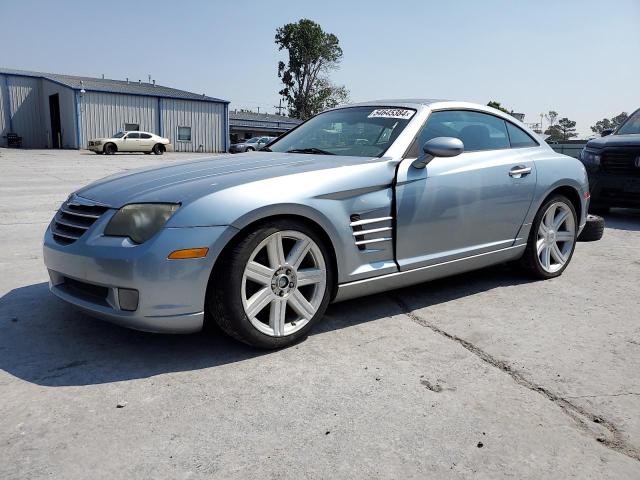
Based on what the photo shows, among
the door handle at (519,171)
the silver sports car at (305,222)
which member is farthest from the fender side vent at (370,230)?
the door handle at (519,171)

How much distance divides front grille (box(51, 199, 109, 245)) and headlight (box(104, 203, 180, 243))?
0.15 meters

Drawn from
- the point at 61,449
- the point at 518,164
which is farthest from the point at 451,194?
the point at 61,449

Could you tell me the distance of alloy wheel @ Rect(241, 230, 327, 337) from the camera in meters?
2.84

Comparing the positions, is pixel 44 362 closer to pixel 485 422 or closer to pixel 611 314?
pixel 485 422

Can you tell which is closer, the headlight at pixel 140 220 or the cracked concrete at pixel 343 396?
the cracked concrete at pixel 343 396

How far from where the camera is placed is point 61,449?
2.02 m

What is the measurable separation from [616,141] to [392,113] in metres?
5.36

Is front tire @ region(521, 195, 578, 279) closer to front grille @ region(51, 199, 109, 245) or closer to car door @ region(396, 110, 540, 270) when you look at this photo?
car door @ region(396, 110, 540, 270)

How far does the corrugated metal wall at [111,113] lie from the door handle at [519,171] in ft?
117

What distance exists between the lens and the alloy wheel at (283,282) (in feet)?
9.33

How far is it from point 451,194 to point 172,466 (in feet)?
8.12

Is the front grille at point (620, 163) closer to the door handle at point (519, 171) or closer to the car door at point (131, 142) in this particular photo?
the door handle at point (519, 171)

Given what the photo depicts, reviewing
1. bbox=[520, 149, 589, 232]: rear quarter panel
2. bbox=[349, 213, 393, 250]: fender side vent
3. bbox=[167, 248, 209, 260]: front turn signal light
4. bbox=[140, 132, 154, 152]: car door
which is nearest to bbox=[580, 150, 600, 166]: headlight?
bbox=[520, 149, 589, 232]: rear quarter panel

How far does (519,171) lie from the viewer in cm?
413
